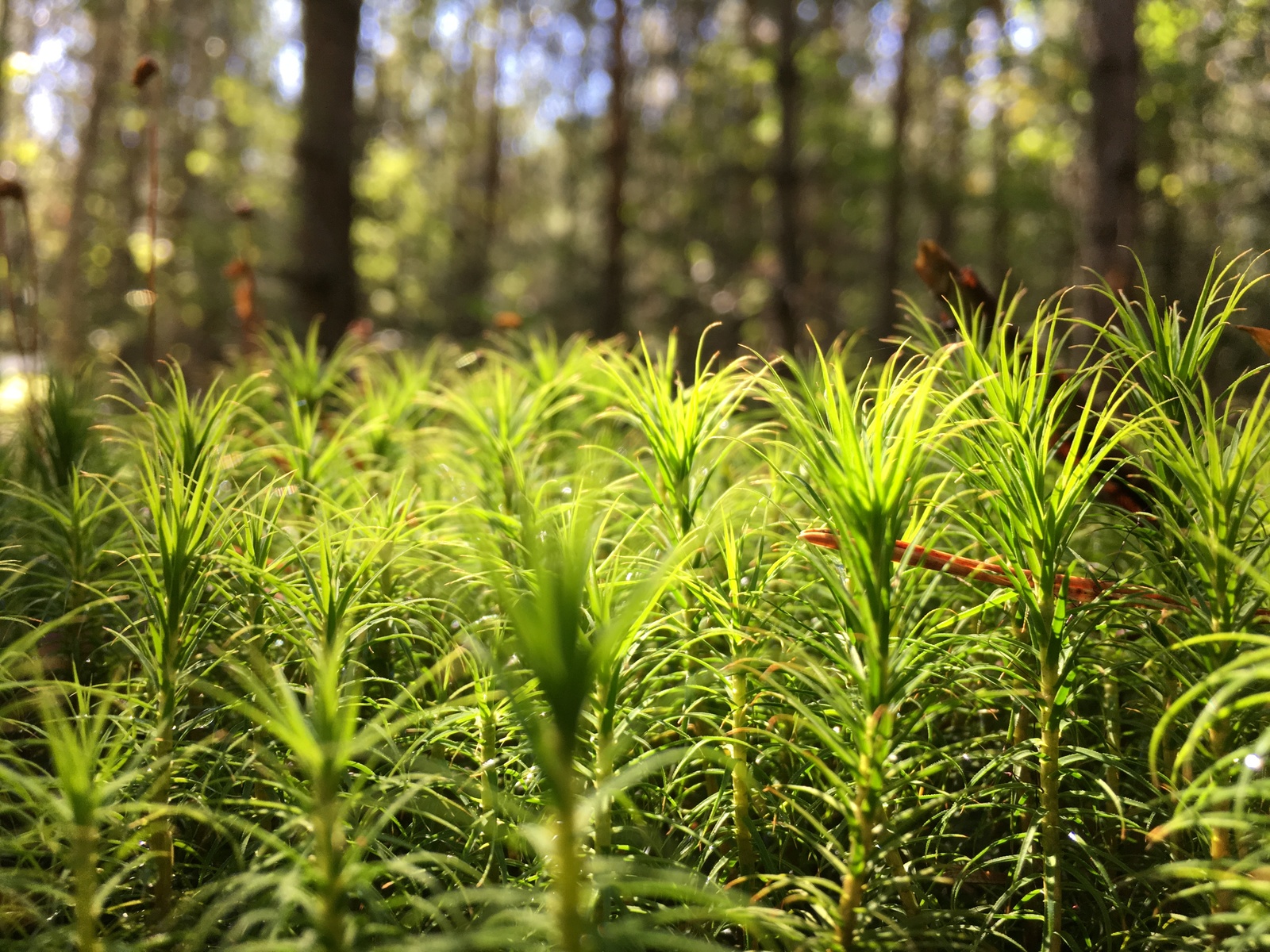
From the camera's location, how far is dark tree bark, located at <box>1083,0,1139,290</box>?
326 cm

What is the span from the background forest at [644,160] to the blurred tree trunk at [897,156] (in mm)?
64

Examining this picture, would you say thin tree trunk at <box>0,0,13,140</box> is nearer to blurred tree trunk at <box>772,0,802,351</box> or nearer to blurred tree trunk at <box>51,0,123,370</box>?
blurred tree trunk at <box>51,0,123,370</box>

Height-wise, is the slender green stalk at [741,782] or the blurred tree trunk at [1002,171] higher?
the blurred tree trunk at [1002,171]

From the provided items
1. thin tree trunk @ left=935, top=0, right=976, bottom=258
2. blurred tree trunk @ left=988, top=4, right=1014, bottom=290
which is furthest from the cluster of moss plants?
thin tree trunk @ left=935, top=0, right=976, bottom=258

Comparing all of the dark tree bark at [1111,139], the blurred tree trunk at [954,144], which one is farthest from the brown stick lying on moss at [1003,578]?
the blurred tree trunk at [954,144]

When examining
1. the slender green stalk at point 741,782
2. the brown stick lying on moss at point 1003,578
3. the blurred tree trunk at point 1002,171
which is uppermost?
the blurred tree trunk at point 1002,171

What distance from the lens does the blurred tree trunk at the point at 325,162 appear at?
15.7 ft

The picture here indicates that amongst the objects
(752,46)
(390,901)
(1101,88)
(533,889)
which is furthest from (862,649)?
(752,46)

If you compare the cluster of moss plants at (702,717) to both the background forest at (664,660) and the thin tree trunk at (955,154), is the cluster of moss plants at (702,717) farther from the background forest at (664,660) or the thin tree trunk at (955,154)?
the thin tree trunk at (955,154)

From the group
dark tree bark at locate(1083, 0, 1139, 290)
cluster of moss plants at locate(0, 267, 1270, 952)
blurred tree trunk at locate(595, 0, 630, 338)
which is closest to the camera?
cluster of moss plants at locate(0, 267, 1270, 952)

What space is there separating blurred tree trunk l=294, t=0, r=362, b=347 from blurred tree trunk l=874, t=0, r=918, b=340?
9727mm

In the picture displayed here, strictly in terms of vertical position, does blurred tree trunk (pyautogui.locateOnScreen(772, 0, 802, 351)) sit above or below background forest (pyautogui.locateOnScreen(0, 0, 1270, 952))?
above

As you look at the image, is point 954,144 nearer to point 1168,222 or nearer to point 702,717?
point 1168,222

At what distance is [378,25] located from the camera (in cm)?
2134
